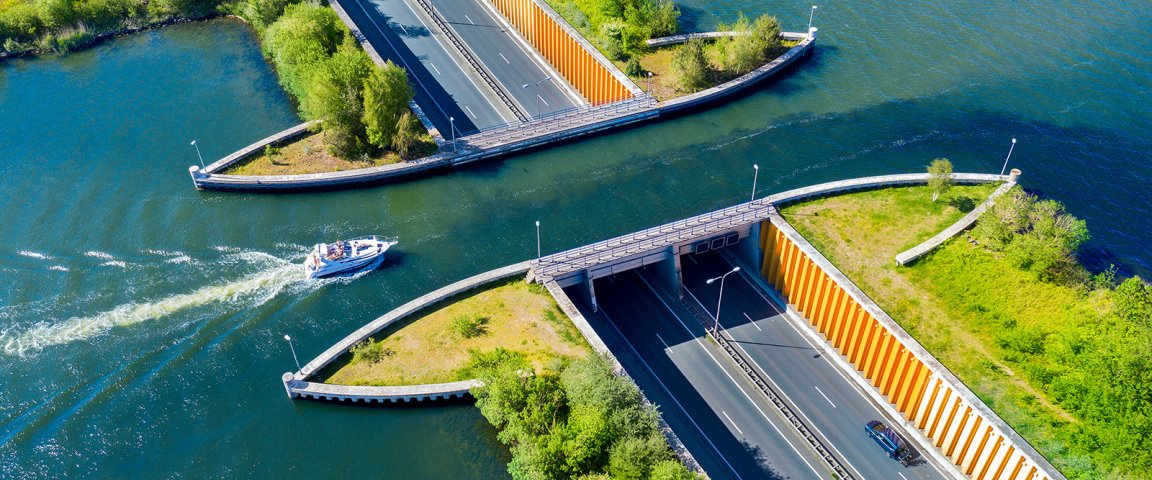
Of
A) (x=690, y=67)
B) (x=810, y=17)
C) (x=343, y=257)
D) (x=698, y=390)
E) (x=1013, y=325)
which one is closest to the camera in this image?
(x=1013, y=325)

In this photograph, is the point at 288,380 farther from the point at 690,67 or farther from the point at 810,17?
the point at 810,17

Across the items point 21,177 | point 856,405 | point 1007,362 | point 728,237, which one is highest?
point 21,177

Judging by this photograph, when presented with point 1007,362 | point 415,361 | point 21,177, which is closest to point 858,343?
point 1007,362

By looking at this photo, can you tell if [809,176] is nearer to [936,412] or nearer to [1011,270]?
[1011,270]

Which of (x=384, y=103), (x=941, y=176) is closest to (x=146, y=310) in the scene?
(x=384, y=103)

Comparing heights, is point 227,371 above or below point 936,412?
above

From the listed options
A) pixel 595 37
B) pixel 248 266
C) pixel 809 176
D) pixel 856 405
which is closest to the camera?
pixel 856 405
